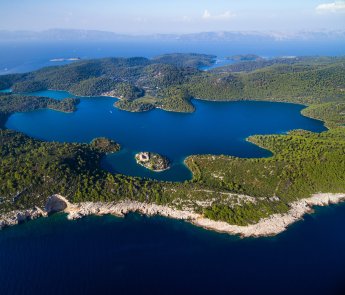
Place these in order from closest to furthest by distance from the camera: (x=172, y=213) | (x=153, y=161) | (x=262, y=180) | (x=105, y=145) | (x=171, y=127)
Answer: (x=172, y=213), (x=262, y=180), (x=153, y=161), (x=105, y=145), (x=171, y=127)

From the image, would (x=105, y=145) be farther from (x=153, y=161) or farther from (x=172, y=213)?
(x=172, y=213)

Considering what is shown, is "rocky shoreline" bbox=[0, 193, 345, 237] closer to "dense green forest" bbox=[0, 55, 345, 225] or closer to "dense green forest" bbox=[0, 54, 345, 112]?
"dense green forest" bbox=[0, 55, 345, 225]

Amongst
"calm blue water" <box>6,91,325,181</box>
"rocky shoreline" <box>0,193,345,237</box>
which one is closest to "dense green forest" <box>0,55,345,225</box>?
"rocky shoreline" <box>0,193,345,237</box>

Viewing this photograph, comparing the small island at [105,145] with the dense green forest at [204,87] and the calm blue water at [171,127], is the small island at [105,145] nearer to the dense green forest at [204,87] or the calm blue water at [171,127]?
the calm blue water at [171,127]

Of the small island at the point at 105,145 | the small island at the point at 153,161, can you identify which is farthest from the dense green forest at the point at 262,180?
the small island at the point at 105,145

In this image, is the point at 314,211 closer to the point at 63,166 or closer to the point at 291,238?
the point at 291,238

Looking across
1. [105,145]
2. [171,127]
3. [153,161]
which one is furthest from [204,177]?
[171,127]
